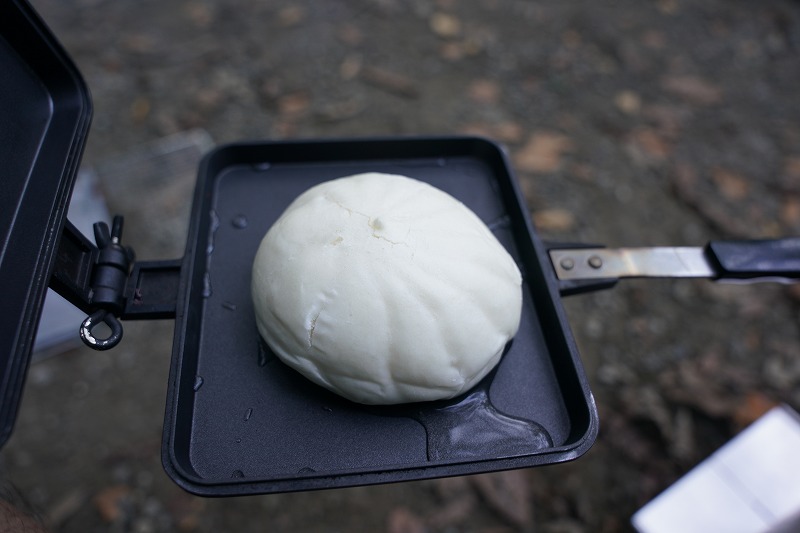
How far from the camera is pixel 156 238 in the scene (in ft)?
5.76

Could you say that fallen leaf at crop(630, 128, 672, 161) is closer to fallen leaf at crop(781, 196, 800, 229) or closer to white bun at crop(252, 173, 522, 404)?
fallen leaf at crop(781, 196, 800, 229)

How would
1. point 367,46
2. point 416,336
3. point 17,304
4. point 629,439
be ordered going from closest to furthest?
point 17,304, point 416,336, point 629,439, point 367,46

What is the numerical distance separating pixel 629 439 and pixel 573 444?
878mm

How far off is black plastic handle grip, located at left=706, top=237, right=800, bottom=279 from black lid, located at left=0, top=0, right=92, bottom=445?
965mm

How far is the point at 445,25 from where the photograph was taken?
7.94 feet

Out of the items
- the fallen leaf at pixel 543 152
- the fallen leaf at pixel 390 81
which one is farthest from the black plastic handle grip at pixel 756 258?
the fallen leaf at pixel 390 81

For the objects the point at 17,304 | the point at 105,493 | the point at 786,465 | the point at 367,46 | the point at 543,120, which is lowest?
the point at 786,465

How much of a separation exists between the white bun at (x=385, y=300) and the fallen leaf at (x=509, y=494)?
740 mm

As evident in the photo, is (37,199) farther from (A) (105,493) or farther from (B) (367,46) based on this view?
(B) (367,46)

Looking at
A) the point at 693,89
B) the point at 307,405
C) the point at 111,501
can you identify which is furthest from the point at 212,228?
the point at 693,89

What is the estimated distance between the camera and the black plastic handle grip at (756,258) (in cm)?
86

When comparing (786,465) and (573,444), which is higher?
(573,444)

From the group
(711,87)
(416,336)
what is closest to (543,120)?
(711,87)

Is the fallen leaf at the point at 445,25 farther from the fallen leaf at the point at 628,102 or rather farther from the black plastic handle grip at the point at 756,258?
the black plastic handle grip at the point at 756,258
